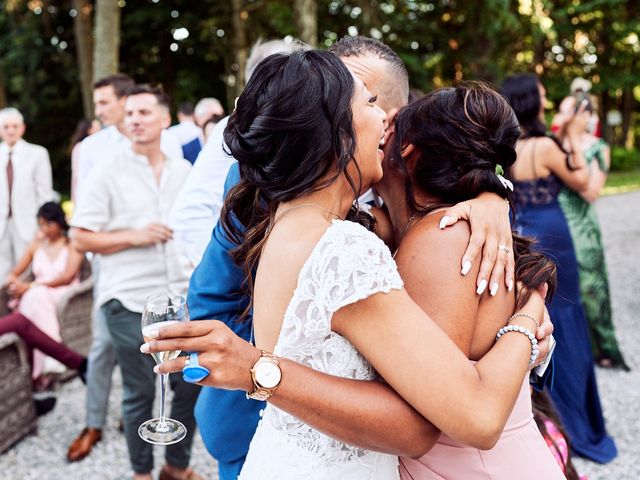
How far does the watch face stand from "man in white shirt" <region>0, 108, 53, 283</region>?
6.83 m

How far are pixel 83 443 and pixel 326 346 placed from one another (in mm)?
3779

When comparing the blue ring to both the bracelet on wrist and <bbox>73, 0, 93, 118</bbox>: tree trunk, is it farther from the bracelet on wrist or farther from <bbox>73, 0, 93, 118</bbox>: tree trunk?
<bbox>73, 0, 93, 118</bbox>: tree trunk

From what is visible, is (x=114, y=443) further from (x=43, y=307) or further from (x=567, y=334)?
(x=567, y=334)

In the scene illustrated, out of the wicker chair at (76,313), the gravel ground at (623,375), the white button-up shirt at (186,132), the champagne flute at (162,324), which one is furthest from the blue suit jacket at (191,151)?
the champagne flute at (162,324)

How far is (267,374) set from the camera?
4.62ft

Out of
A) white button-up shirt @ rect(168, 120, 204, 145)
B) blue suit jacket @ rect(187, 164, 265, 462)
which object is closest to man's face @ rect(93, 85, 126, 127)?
white button-up shirt @ rect(168, 120, 204, 145)

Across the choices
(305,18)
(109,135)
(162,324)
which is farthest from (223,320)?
(305,18)

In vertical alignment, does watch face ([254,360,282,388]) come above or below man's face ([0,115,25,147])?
above

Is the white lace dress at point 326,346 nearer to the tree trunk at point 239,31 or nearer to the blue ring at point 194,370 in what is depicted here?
the blue ring at point 194,370

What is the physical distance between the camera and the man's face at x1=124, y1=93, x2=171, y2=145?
4.14m

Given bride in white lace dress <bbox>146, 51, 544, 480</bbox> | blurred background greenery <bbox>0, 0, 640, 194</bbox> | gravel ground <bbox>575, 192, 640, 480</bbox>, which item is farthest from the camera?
blurred background greenery <bbox>0, 0, 640, 194</bbox>

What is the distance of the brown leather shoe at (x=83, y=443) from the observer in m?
4.69

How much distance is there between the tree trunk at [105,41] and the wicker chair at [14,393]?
6.57 m

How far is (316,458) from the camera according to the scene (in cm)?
167
